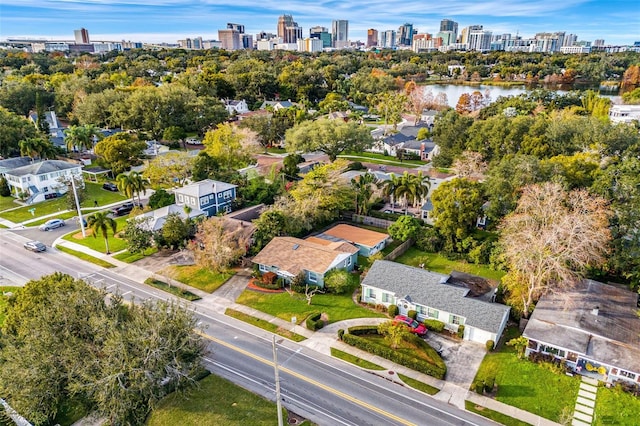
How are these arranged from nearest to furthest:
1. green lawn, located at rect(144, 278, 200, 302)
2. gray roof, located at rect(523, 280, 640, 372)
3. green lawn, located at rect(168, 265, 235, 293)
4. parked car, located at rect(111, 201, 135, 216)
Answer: gray roof, located at rect(523, 280, 640, 372)
green lawn, located at rect(144, 278, 200, 302)
green lawn, located at rect(168, 265, 235, 293)
parked car, located at rect(111, 201, 135, 216)

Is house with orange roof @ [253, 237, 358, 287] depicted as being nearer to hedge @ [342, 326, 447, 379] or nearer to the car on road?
hedge @ [342, 326, 447, 379]

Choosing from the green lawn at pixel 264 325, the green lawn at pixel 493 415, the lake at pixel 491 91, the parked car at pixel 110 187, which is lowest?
the green lawn at pixel 493 415

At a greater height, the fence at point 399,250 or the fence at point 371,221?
the fence at point 371,221

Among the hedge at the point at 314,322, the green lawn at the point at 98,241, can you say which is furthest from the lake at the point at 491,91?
the hedge at the point at 314,322

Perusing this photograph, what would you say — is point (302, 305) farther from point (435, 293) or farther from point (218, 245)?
point (435, 293)

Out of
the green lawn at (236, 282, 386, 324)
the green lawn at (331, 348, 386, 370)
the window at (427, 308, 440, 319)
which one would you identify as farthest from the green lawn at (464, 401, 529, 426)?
the green lawn at (236, 282, 386, 324)

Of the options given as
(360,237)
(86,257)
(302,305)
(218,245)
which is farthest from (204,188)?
(302,305)

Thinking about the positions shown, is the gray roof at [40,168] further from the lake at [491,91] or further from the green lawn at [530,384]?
the lake at [491,91]
